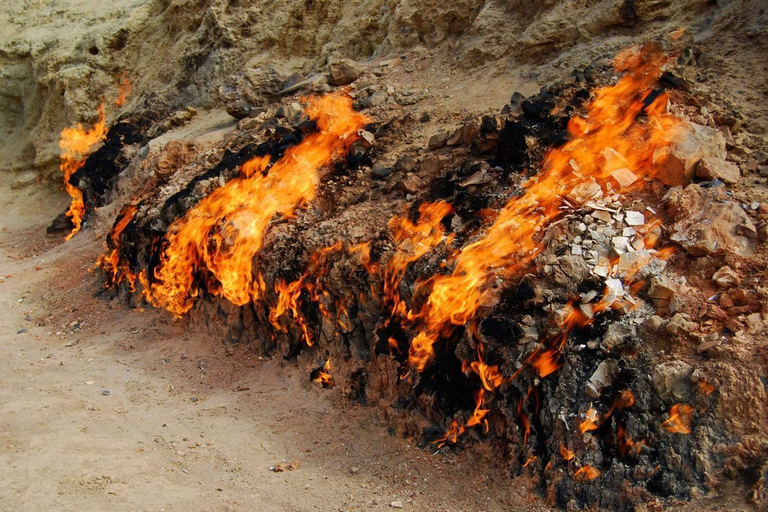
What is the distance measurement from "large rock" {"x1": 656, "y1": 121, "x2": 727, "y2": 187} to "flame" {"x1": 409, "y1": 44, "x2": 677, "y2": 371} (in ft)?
0.24

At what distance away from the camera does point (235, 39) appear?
12.9 m

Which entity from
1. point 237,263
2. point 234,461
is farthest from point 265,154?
point 234,461

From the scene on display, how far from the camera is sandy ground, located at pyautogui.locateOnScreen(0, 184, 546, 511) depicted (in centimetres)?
539

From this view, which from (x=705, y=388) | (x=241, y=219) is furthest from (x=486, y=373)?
(x=241, y=219)

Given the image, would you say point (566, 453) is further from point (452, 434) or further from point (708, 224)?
point (708, 224)

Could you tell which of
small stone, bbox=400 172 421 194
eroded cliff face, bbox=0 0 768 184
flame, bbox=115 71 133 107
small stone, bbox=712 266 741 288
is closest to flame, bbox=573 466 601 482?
small stone, bbox=712 266 741 288

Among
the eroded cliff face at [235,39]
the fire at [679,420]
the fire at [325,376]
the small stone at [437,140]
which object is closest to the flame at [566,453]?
Result: the fire at [679,420]

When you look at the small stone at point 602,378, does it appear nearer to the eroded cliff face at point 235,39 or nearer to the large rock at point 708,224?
the large rock at point 708,224

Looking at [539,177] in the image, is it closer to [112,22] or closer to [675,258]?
[675,258]

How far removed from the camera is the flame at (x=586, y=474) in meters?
4.87

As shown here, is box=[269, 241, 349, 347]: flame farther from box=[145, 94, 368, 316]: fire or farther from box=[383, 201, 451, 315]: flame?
box=[383, 201, 451, 315]: flame

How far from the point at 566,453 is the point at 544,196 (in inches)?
97.3

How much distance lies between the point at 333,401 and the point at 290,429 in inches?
21.3

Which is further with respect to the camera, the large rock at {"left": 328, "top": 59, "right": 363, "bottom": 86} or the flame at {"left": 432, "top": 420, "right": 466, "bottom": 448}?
the large rock at {"left": 328, "top": 59, "right": 363, "bottom": 86}
